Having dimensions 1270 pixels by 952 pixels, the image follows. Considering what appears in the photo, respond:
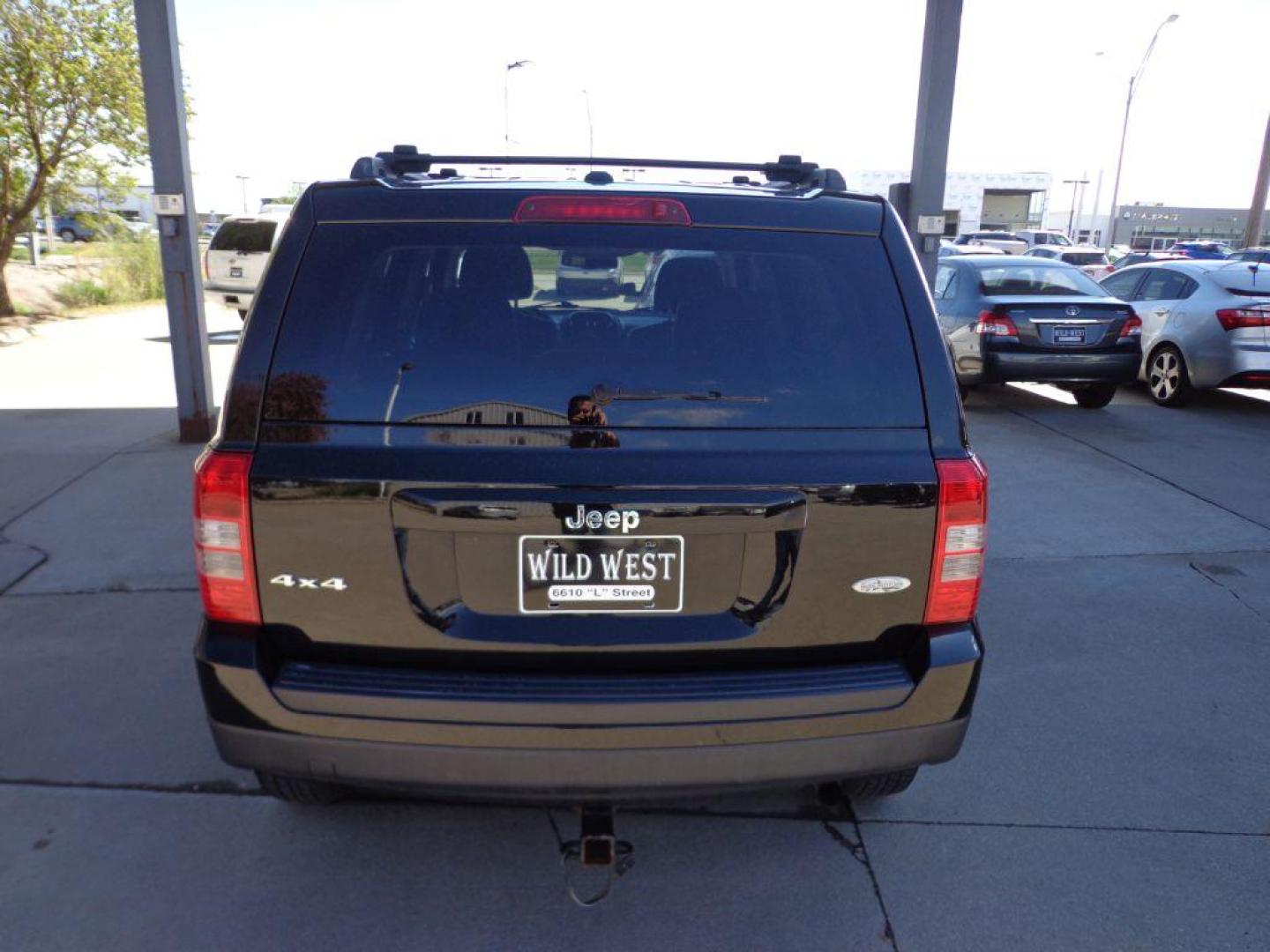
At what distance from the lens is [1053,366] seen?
32.7 feet

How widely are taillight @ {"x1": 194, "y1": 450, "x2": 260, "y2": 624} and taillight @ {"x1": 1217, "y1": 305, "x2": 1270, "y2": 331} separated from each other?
34.9 feet

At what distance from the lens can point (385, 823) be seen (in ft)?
10.2

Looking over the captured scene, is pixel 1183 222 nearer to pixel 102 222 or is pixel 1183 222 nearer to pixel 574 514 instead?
pixel 102 222

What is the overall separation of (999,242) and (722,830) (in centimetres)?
3870

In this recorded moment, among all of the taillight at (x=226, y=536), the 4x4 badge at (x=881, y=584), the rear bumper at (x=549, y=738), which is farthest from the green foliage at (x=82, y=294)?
the 4x4 badge at (x=881, y=584)

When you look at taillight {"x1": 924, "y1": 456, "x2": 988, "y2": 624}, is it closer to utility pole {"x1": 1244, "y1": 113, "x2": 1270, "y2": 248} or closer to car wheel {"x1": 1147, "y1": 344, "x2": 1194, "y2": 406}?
car wheel {"x1": 1147, "y1": 344, "x2": 1194, "y2": 406}

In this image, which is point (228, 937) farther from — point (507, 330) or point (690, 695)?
point (507, 330)

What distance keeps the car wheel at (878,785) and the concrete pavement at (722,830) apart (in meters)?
0.12

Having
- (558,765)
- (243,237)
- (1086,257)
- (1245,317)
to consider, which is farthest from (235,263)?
(1086,257)

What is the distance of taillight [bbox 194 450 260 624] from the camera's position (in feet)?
7.42

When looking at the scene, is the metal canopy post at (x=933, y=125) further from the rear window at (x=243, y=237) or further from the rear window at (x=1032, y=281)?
the rear window at (x=243, y=237)

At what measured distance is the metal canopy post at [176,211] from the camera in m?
7.47

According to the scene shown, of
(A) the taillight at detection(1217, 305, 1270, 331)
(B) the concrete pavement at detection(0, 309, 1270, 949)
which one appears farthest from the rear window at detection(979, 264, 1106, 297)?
(B) the concrete pavement at detection(0, 309, 1270, 949)

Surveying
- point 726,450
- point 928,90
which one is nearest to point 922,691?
point 726,450
